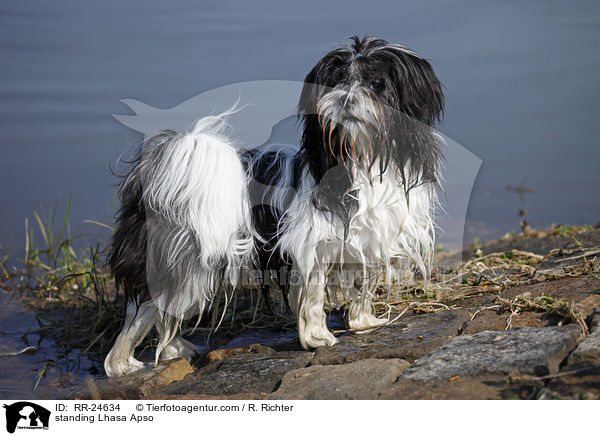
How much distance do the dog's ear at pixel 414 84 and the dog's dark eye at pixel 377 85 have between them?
61mm

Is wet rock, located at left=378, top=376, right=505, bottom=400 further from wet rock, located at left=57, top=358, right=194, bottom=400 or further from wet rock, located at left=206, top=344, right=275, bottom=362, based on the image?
wet rock, located at left=57, top=358, right=194, bottom=400

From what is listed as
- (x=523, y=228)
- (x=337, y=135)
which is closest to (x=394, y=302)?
(x=337, y=135)

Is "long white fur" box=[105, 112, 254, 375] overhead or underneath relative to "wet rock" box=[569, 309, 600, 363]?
overhead

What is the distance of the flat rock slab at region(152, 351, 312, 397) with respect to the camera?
275 centimetres

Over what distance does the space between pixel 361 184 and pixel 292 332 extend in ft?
3.92

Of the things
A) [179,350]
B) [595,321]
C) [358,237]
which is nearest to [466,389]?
[595,321]

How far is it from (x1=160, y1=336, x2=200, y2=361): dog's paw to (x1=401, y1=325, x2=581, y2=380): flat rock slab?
4.70ft

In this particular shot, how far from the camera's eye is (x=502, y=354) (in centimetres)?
240

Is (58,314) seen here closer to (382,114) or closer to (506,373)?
(382,114)

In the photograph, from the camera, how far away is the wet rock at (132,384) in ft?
9.66

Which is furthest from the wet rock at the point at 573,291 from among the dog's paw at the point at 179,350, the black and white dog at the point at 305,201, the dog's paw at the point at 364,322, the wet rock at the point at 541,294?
the dog's paw at the point at 179,350

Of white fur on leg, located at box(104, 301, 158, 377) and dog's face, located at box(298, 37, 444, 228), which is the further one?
white fur on leg, located at box(104, 301, 158, 377)

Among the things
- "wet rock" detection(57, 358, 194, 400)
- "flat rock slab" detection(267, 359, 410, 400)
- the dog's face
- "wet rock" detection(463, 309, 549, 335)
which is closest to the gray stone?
"wet rock" detection(463, 309, 549, 335)
